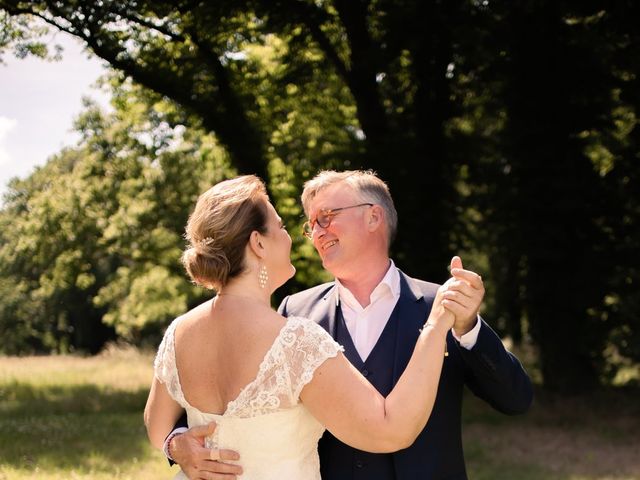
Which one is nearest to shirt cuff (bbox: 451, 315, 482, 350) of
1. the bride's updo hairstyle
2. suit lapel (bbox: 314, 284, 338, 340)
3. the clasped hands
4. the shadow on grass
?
the clasped hands

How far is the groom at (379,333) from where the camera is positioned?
3297mm

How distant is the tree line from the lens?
14.5 m

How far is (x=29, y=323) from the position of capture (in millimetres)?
38000

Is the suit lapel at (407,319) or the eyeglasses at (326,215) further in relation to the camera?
the eyeglasses at (326,215)

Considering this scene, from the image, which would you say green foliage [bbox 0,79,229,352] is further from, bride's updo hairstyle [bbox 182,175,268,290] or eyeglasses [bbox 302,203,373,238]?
bride's updo hairstyle [bbox 182,175,268,290]

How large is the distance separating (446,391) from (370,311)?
51cm

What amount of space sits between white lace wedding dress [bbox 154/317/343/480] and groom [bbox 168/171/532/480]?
75mm

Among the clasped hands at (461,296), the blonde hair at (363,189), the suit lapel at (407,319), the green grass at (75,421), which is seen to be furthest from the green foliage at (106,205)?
the clasped hands at (461,296)

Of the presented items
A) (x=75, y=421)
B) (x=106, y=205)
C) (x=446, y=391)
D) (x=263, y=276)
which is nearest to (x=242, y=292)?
(x=263, y=276)

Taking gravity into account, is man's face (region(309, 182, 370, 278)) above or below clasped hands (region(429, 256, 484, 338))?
above

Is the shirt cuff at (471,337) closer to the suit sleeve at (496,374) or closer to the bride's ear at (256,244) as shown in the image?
the suit sleeve at (496,374)

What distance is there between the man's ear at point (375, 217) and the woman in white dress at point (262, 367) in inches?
30.7

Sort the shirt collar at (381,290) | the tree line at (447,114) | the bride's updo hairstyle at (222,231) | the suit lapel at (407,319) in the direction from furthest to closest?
the tree line at (447,114) → the shirt collar at (381,290) → the suit lapel at (407,319) → the bride's updo hairstyle at (222,231)

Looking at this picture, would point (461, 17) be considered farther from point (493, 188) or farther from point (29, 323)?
point (29, 323)
